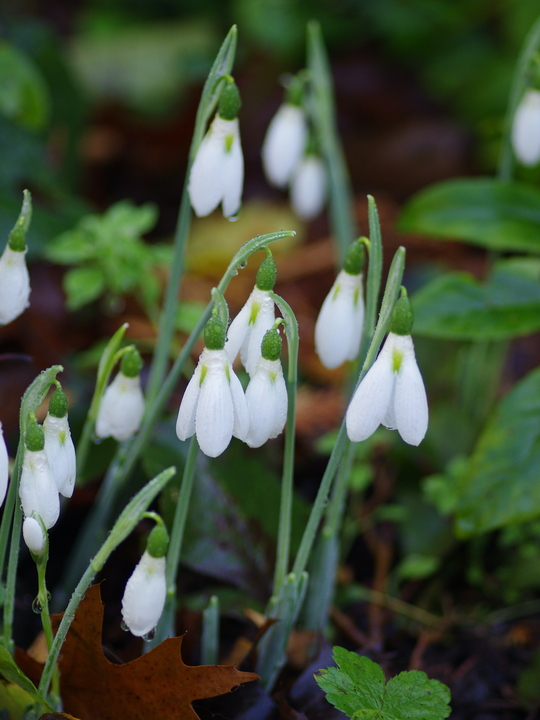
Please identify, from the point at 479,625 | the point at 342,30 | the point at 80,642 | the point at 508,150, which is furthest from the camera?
the point at 342,30

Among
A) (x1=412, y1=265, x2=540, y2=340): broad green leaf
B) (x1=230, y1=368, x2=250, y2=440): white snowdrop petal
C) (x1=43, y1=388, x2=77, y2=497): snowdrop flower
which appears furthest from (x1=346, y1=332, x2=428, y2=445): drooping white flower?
(x1=412, y1=265, x2=540, y2=340): broad green leaf

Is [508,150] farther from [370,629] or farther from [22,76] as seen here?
[22,76]

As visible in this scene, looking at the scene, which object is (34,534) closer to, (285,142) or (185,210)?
(185,210)

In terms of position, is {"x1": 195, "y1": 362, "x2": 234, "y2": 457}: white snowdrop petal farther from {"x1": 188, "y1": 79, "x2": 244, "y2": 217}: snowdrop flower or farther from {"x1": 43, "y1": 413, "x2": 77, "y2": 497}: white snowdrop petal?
{"x1": 188, "y1": 79, "x2": 244, "y2": 217}: snowdrop flower

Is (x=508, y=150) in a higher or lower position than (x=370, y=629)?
higher

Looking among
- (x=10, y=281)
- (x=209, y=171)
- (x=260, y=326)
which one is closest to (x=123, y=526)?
(x=260, y=326)

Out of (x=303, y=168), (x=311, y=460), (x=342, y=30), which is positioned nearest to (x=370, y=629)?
(x=311, y=460)
